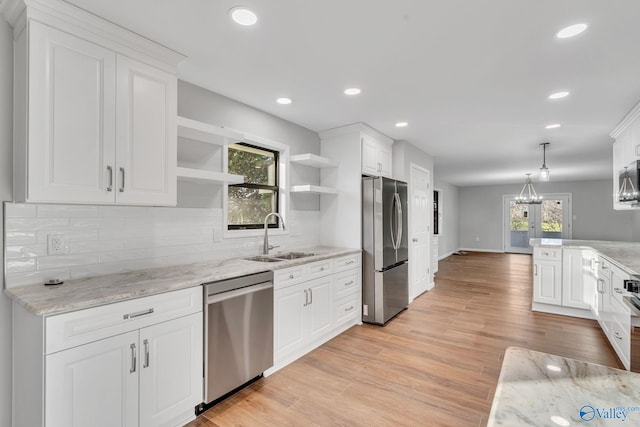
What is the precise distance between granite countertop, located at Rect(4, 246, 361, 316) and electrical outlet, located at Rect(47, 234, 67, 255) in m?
0.19

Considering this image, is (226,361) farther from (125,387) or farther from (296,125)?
(296,125)

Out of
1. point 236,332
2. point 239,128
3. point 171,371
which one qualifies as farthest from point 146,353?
point 239,128

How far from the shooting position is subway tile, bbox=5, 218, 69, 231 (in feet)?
5.85

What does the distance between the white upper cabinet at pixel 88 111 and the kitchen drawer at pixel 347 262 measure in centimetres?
192

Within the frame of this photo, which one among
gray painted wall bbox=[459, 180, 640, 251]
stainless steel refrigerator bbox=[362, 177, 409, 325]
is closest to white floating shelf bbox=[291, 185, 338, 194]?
stainless steel refrigerator bbox=[362, 177, 409, 325]

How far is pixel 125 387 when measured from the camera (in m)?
1.69

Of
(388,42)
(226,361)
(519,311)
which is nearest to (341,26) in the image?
(388,42)

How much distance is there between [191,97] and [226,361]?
213 centimetres

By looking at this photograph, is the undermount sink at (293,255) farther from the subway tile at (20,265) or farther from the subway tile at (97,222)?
the subway tile at (20,265)

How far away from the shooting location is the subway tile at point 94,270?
6.57 ft

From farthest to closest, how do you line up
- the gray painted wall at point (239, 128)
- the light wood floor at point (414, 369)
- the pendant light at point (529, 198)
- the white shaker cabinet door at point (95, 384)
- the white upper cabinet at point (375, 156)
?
the pendant light at point (529, 198), the white upper cabinet at point (375, 156), the gray painted wall at point (239, 128), the light wood floor at point (414, 369), the white shaker cabinet door at point (95, 384)

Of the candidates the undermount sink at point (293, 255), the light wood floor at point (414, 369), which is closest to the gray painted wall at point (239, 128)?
the undermount sink at point (293, 255)

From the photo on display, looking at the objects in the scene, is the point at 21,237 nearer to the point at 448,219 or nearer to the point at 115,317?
the point at 115,317

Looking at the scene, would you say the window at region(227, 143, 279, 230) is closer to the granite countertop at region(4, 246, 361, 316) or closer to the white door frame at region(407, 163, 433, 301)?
the granite countertop at region(4, 246, 361, 316)
